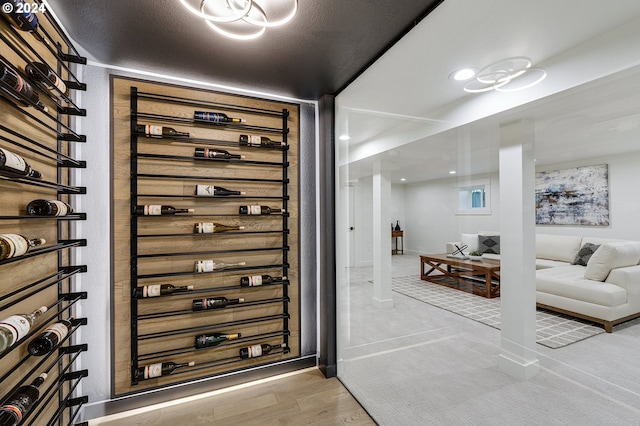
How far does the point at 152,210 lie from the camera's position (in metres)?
Answer: 2.01

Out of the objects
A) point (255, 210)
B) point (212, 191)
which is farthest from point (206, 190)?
point (255, 210)

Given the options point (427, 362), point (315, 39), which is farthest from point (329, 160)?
point (427, 362)

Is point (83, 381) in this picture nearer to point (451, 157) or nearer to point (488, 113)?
point (451, 157)

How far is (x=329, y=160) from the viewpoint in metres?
2.50

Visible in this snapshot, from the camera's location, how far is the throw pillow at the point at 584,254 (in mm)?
1094

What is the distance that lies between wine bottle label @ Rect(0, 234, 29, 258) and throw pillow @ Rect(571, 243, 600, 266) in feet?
7.32

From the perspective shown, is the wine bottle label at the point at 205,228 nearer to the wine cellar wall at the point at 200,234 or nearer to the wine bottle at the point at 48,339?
the wine cellar wall at the point at 200,234

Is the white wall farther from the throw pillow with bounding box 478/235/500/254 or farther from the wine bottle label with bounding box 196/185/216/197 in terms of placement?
the wine bottle label with bounding box 196/185/216/197

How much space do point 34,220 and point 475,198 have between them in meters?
2.31

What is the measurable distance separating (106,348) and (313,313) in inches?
61.1

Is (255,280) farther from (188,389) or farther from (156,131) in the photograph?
(156,131)

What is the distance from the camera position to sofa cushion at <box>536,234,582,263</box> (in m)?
1.17

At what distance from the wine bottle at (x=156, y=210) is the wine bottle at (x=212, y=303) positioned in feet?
2.26

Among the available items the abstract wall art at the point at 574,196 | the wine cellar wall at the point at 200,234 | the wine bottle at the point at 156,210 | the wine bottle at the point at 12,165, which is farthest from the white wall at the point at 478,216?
the wine bottle at the point at 12,165
